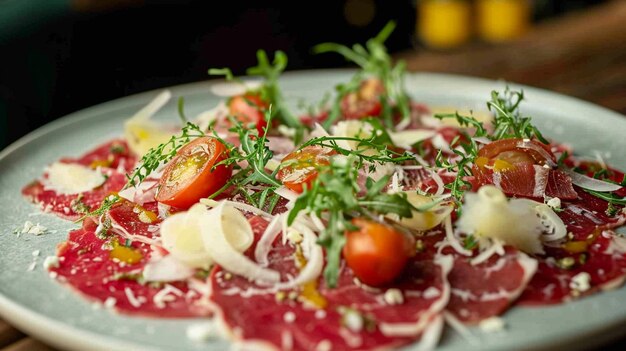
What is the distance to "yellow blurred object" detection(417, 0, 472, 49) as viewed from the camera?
6.62 metres

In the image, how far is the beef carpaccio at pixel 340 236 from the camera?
1.90 metres

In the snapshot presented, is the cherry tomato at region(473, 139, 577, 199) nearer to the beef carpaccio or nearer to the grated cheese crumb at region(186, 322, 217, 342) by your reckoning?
the beef carpaccio

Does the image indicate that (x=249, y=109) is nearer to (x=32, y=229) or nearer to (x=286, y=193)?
(x=286, y=193)

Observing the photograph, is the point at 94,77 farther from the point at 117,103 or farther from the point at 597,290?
the point at 597,290

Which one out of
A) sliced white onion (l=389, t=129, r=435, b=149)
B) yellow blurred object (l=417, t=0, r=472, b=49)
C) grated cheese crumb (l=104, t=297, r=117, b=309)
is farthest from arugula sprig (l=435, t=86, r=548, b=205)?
yellow blurred object (l=417, t=0, r=472, b=49)

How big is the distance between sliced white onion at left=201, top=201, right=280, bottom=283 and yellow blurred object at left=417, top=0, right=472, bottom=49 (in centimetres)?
479

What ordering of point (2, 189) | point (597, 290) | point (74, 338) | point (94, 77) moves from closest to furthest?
point (74, 338) → point (597, 290) → point (2, 189) → point (94, 77)

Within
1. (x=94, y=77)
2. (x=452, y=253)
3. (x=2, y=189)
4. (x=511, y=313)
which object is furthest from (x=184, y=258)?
(x=94, y=77)

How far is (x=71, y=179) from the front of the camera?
2863 millimetres

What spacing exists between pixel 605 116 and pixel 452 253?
4.99 feet

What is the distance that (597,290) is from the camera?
6.43 feet

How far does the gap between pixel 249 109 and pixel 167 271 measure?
1.24 m

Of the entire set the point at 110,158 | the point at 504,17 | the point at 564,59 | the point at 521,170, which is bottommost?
the point at 504,17

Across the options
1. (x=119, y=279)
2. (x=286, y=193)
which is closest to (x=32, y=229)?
(x=119, y=279)
